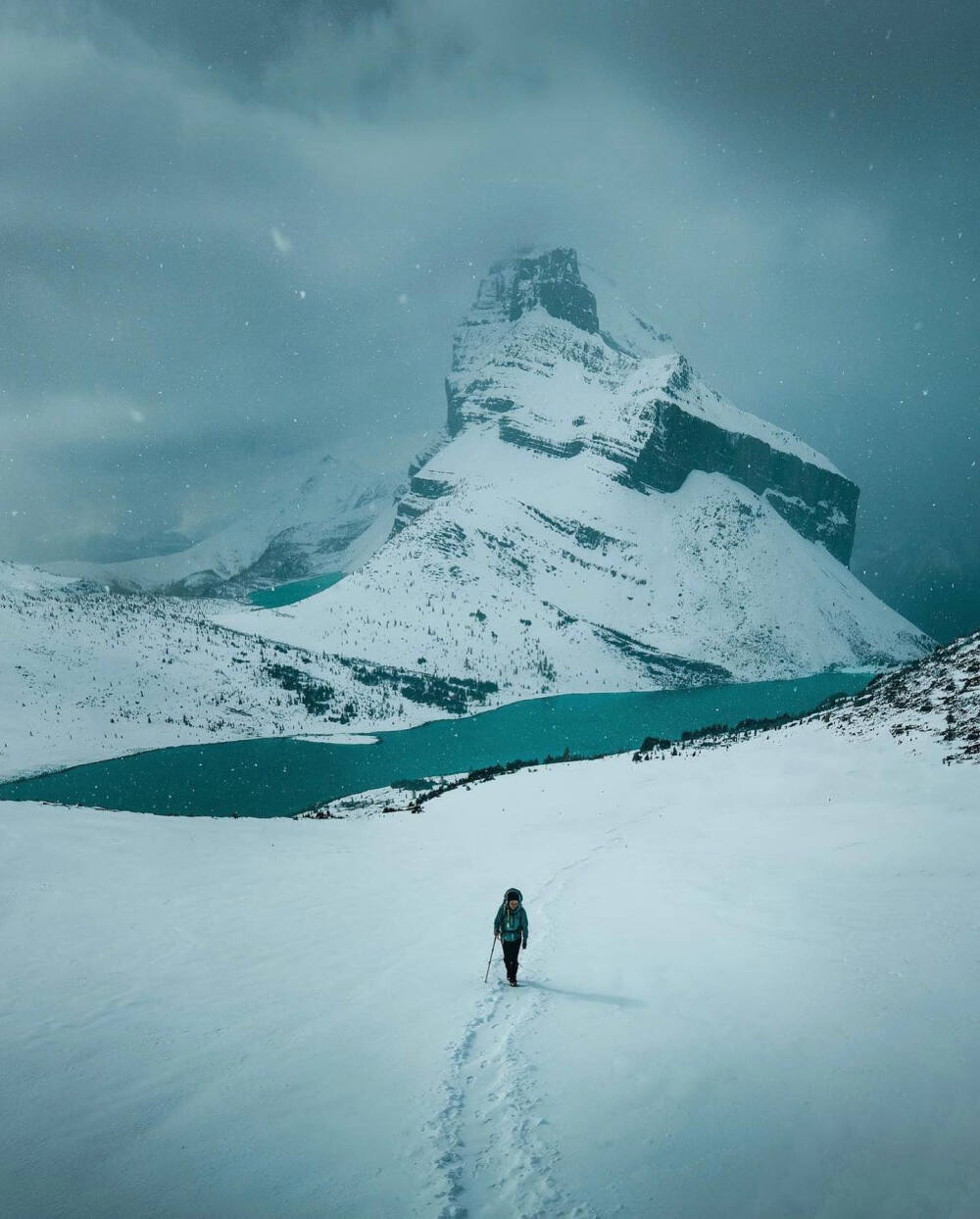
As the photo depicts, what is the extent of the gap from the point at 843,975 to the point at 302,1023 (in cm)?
814

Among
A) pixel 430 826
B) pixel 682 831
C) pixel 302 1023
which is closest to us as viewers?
pixel 302 1023

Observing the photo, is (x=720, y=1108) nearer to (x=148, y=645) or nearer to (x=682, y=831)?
(x=682, y=831)

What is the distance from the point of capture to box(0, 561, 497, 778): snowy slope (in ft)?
359

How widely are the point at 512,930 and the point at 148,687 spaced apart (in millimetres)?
138542

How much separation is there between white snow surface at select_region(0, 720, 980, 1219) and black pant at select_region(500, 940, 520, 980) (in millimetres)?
260

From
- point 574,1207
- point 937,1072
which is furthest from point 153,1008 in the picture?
point 937,1072

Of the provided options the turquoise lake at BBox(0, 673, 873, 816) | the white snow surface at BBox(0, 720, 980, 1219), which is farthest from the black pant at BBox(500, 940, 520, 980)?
the turquoise lake at BBox(0, 673, 873, 816)

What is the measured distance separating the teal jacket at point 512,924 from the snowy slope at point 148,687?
112441 mm

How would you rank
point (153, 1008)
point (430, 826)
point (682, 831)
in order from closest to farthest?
point (153, 1008) → point (682, 831) → point (430, 826)

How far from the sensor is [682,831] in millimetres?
22297

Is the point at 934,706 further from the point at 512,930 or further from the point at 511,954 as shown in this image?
the point at 511,954

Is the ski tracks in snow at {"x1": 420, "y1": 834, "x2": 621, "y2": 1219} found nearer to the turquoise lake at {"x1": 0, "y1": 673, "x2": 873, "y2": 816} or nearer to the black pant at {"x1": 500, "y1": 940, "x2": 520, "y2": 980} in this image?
the black pant at {"x1": 500, "y1": 940, "x2": 520, "y2": 980}

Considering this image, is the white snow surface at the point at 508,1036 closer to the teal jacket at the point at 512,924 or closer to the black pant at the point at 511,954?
the black pant at the point at 511,954

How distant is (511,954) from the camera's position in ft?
34.1
